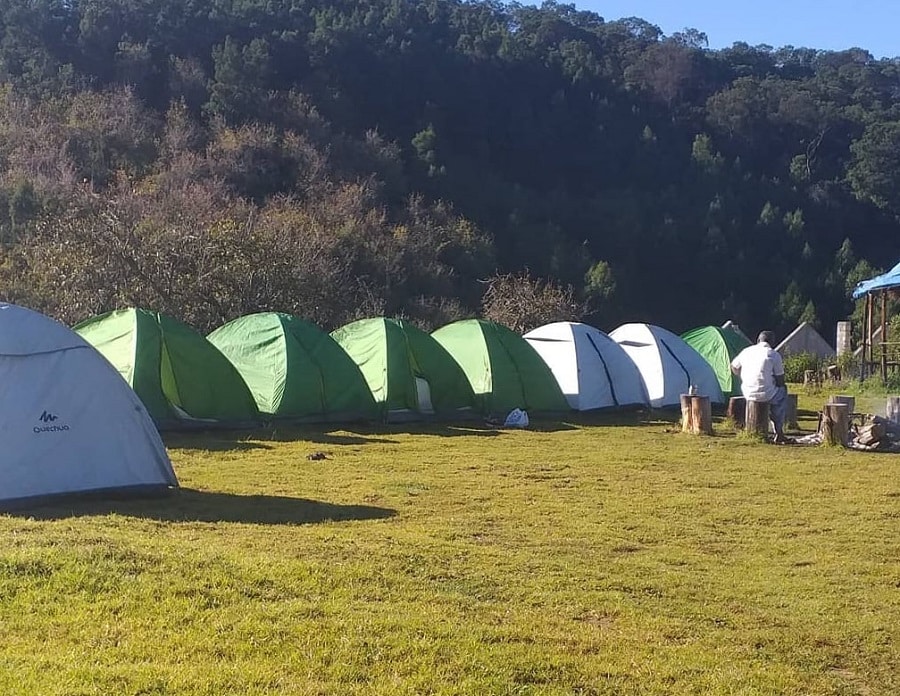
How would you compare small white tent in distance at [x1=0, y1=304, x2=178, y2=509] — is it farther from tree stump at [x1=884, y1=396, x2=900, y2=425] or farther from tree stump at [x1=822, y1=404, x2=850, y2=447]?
tree stump at [x1=884, y1=396, x2=900, y2=425]

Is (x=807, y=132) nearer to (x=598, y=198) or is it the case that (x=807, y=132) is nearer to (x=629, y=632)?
(x=598, y=198)

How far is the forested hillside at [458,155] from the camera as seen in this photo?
38406 millimetres

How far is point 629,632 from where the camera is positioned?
5.73 m

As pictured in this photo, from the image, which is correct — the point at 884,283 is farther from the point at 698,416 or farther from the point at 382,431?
the point at 382,431

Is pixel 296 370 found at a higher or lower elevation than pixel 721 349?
lower

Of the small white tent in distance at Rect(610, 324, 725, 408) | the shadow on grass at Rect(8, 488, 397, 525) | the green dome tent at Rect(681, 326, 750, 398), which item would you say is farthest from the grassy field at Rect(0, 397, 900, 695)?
the green dome tent at Rect(681, 326, 750, 398)

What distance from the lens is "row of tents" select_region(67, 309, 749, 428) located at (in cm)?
1434

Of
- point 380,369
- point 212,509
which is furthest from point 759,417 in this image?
point 212,509

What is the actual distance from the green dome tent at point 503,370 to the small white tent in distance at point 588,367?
58 centimetres

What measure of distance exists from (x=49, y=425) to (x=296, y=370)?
7.00 metres

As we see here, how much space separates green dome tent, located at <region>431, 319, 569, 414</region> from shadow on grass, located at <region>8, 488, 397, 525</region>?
8.22 metres

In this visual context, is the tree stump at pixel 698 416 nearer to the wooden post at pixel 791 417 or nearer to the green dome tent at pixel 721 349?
the wooden post at pixel 791 417

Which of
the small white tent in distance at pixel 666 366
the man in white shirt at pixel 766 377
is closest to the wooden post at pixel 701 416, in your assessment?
the man in white shirt at pixel 766 377

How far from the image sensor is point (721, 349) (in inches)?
877
